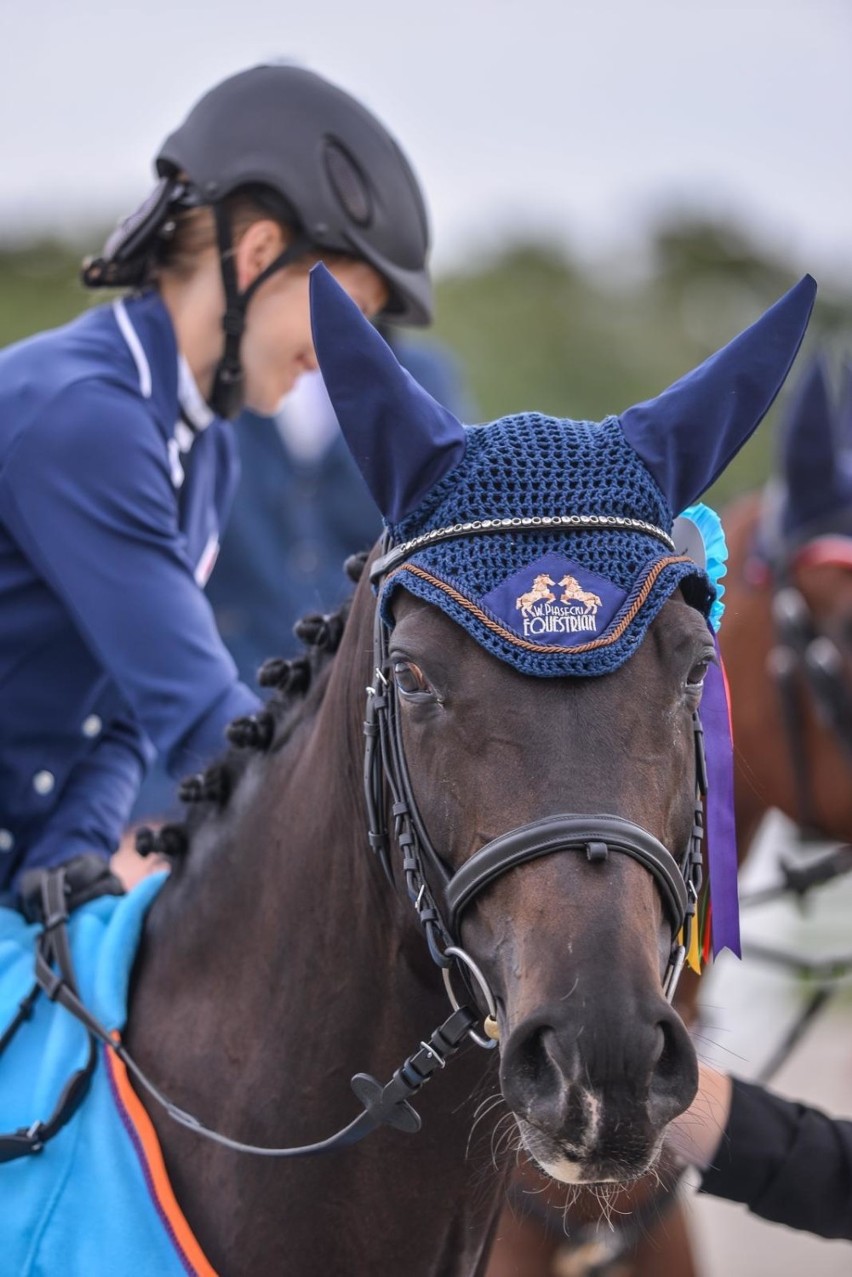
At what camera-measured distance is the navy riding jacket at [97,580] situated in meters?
2.70

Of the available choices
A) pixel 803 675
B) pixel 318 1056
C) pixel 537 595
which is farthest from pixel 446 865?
pixel 803 675

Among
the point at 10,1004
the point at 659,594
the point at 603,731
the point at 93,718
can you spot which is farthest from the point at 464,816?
the point at 93,718

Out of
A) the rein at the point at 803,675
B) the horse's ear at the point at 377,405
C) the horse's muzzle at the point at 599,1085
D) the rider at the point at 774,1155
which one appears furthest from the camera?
the rein at the point at 803,675

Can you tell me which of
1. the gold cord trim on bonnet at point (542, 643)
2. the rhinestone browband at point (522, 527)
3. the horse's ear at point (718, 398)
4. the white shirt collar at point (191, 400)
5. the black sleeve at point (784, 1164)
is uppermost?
the horse's ear at point (718, 398)

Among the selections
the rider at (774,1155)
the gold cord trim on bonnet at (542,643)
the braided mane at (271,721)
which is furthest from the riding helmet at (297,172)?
the rider at (774,1155)

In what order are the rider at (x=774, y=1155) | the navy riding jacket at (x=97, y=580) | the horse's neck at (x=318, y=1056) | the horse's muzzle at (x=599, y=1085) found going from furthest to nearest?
the navy riding jacket at (x=97, y=580), the rider at (x=774, y=1155), the horse's neck at (x=318, y=1056), the horse's muzzle at (x=599, y=1085)

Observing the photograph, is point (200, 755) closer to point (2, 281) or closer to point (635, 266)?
point (2, 281)

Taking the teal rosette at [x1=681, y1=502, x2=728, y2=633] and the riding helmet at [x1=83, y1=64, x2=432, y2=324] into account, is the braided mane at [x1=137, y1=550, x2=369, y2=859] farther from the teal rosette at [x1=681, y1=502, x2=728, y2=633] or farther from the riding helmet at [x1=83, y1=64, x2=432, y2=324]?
the riding helmet at [x1=83, y1=64, x2=432, y2=324]

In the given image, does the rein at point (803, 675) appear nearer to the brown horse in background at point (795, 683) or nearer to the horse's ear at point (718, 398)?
the brown horse in background at point (795, 683)

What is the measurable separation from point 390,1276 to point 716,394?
1.39 meters

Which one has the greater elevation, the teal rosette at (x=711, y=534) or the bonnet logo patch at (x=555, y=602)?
the bonnet logo patch at (x=555, y=602)

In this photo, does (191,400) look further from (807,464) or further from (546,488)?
(807,464)

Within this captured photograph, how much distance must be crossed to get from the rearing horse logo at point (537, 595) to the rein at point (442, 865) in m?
0.10

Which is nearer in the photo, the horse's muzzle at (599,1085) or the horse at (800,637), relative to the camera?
the horse's muzzle at (599,1085)
